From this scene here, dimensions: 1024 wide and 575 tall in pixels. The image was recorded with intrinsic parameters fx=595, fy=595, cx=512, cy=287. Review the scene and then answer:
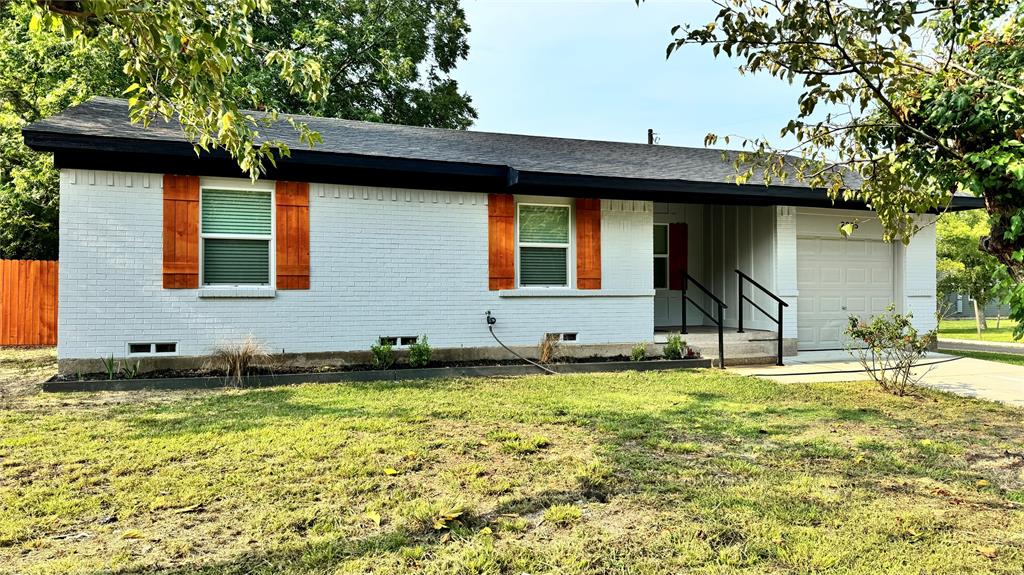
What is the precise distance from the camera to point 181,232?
7699 mm

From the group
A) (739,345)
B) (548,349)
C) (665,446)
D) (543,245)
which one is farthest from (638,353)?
(665,446)

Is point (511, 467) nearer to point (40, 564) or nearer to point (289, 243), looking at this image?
point (40, 564)

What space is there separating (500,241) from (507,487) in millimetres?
5935

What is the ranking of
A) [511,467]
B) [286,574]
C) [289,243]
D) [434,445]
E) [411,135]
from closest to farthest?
[286,574] → [511,467] → [434,445] → [289,243] → [411,135]

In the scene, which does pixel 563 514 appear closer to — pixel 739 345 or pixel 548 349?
pixel 548 349

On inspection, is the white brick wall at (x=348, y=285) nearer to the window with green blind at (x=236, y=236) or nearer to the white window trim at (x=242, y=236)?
the white window trim at (x=242, y=236)

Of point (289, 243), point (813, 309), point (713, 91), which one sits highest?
point (713, 91)

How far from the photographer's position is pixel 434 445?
14.8 ft

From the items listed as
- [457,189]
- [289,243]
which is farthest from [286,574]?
[457,189]

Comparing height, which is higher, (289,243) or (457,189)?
(457,189)

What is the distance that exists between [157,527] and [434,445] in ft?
6.32

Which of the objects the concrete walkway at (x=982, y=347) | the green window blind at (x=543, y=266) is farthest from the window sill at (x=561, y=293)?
the concrete walkway at (x=982, y=347)

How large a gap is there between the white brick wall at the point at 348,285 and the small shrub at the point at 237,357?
1.03 feet

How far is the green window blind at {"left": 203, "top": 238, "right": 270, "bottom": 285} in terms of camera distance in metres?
7.98
